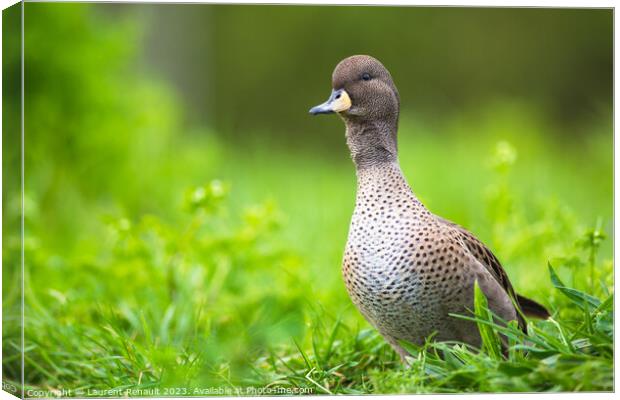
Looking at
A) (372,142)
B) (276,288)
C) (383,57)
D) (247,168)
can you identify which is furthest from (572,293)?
(247,168)

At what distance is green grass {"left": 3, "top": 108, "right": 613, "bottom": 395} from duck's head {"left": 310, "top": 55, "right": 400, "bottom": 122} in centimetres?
78

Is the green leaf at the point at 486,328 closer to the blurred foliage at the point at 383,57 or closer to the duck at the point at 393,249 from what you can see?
the duck at the point at 393,249

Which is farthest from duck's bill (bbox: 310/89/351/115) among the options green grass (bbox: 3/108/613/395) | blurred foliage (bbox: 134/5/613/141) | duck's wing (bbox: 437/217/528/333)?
green grass (bbox: 3/108/613/395)

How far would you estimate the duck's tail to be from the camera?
3.57 metres

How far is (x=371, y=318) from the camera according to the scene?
3250mm

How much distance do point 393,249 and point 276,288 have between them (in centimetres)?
171

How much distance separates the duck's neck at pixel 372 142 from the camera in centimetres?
325

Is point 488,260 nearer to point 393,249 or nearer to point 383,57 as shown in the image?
point 393,249

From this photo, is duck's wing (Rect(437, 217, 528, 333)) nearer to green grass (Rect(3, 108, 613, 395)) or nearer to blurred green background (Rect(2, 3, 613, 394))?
green grass (Rect(3, 108, 613, 395))

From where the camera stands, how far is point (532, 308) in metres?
3.60

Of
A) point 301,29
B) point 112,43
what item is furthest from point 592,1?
point 112,43

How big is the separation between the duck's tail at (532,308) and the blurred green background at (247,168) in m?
0.23

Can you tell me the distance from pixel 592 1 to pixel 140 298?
97.1 inches

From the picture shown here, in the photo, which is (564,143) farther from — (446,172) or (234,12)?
(234,12)
